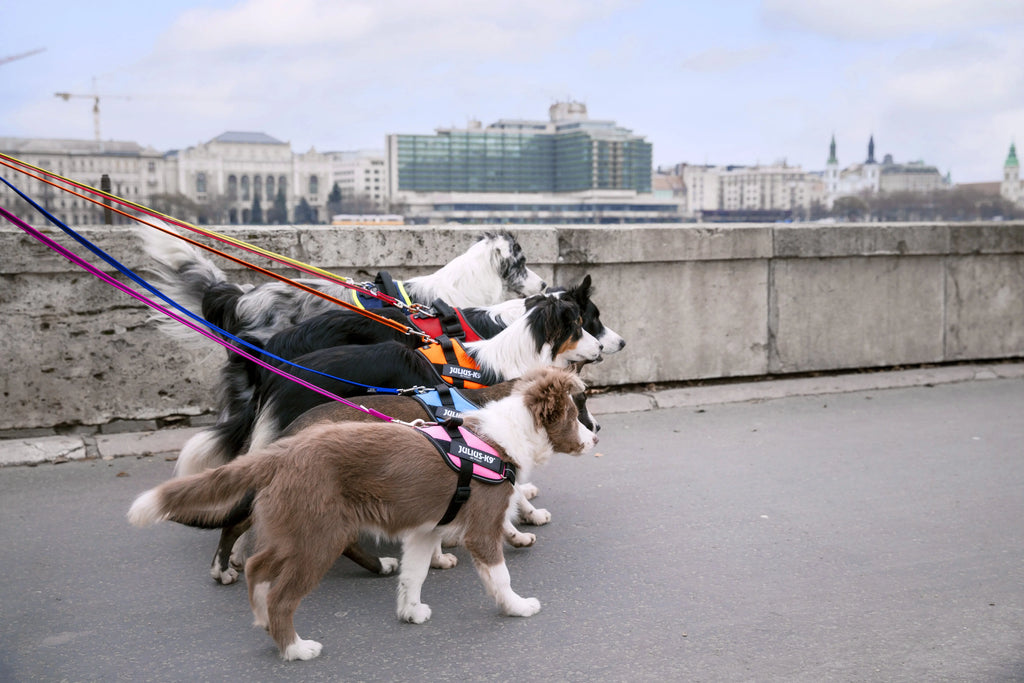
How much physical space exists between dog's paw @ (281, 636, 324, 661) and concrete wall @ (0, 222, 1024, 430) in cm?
376

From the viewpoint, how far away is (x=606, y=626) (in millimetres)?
3916

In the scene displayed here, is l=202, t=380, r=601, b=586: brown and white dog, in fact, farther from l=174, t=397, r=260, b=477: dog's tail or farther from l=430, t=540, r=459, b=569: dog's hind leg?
l=174, t=397, r=260, b=477: dog's tail

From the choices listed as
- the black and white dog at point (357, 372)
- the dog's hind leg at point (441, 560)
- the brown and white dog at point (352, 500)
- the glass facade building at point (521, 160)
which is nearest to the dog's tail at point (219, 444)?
the black and white dog at point (357, 372)

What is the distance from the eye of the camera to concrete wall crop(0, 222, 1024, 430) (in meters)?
A: 6.66

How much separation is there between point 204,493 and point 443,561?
1550 millimetres

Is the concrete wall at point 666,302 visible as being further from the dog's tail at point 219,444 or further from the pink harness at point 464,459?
the pink harness at point 464,459

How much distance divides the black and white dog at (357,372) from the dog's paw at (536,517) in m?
0.82

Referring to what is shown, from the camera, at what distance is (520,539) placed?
4883 mm

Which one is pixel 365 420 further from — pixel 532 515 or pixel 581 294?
pixel 581 294

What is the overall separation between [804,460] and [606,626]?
10.1 ft

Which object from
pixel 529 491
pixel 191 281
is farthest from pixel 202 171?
pixel 529 491

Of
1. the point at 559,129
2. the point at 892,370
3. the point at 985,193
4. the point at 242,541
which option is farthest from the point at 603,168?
the point at 242,541

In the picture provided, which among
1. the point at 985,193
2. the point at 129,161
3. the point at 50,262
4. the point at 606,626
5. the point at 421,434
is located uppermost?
the point at 129,161

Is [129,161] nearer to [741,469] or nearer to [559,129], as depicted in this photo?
[559,129]
